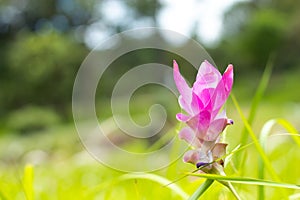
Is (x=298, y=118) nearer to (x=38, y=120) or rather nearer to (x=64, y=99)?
(x=38, y=120)

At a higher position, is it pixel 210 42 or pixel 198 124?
pixel 210 42

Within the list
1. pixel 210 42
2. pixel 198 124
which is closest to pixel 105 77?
pixel 210 42

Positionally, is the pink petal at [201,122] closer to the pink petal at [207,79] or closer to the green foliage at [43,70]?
the pink petal at [207,79]

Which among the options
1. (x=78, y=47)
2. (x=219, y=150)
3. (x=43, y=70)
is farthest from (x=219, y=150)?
(x=78, y=47)

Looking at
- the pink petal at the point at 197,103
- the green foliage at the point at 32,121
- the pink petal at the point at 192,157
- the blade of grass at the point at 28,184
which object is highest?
the green foliage at the point at 32,121

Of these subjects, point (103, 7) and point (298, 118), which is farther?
point (103, 7)

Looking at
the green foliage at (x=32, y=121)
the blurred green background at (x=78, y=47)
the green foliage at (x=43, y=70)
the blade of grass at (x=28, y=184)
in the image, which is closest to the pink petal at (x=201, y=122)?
the blade of grass at (x=28, y=184)

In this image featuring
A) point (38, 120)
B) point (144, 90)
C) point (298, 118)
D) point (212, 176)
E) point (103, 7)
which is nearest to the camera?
point (212, 176)

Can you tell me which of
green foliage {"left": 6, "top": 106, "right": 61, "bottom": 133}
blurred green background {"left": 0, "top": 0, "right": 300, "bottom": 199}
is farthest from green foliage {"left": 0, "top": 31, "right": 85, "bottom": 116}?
green foliage {"left": 6, "top": 106, "right": 61, "bottom": 133}
